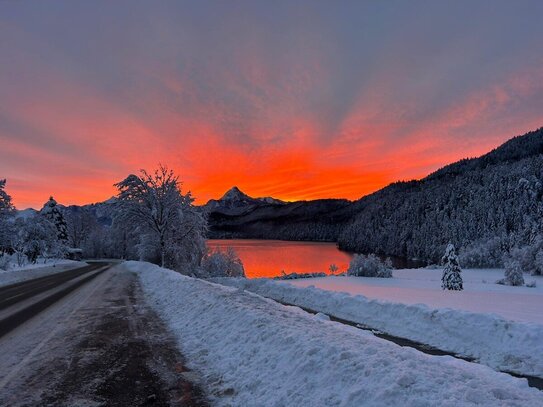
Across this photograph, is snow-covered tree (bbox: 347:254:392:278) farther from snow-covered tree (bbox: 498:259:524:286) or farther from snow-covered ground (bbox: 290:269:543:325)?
snow-covered tree (bbox: 498:259:524:286)

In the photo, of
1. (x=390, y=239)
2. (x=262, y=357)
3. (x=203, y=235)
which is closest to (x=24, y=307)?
(x=262, y=357)

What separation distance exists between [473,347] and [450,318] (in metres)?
1.71

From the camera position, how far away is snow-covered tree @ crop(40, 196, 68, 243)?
75.9 m

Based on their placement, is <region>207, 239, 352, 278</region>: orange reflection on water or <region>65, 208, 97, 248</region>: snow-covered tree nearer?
<region>207, 239, 352, 278</region>: orange reflection on water

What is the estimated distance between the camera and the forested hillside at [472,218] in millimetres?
76562

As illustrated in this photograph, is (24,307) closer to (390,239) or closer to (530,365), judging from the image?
(530,365)

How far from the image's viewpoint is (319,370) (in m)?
5.76

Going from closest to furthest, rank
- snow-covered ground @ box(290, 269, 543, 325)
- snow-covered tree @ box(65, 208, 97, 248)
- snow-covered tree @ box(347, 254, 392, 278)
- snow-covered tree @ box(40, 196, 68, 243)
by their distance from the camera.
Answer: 1. snow-covered ground @ box(290, 269, 543, 325)
2. snow-covered tree @ box(347, 254, 392, 278)
3. snow-covered tree @ box(40, 196, 68, 243)
4. snow-covered tree @ box(65, 208, 97, 248)

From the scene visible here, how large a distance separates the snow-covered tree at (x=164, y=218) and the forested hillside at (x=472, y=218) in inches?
1879

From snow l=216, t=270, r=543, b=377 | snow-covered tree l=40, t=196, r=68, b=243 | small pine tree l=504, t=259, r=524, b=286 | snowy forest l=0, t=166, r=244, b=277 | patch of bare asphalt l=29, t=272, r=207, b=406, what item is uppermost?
snow-covered tree l=40, t=196, r=68, b=243

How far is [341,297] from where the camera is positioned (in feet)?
61.9

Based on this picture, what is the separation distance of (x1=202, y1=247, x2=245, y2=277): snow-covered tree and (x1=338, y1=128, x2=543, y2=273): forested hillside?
139 ft

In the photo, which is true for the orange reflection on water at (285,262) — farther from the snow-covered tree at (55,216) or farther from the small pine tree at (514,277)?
the small pine tree at (514,277)

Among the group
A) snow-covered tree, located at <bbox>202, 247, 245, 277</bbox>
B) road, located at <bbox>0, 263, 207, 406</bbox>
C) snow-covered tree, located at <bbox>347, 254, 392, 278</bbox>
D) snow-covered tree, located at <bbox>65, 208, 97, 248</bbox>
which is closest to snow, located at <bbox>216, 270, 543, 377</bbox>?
road, located at <bbox>0, 263, 207, 406</bbox>
